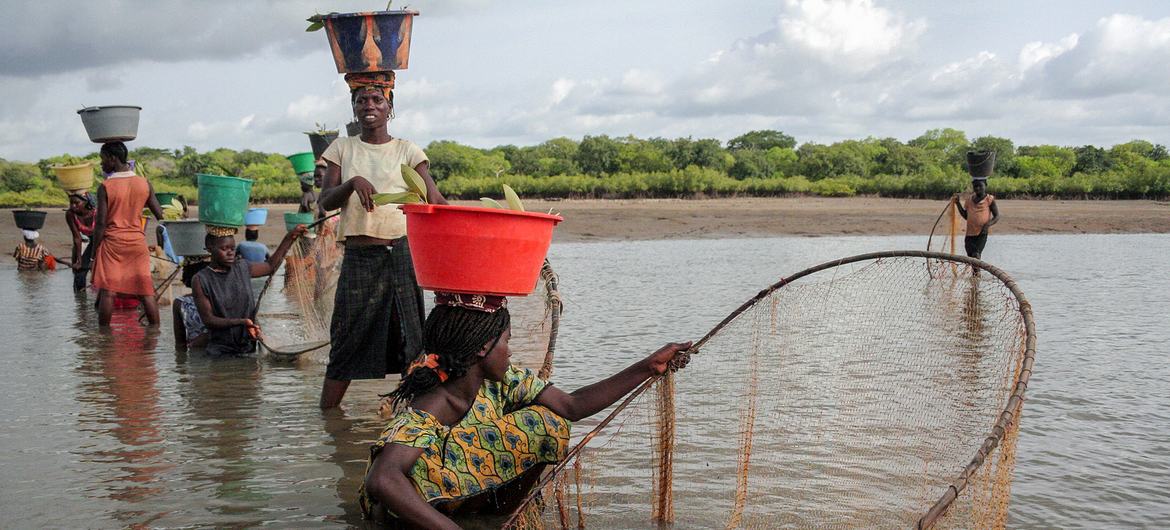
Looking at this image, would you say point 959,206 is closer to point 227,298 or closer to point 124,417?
point 227,298

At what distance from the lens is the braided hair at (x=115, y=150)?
744cm

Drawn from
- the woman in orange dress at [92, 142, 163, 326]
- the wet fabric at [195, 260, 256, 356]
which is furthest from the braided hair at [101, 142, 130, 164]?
the wet fabric at [195, 260, 256, 356]

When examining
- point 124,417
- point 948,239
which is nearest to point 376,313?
point 124,417

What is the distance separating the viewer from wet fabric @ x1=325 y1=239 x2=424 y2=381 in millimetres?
4355

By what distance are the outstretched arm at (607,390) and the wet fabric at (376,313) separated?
4.32 feet

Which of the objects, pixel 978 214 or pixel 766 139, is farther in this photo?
pixel 766 139

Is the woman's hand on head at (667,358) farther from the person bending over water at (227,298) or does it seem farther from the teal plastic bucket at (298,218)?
the teal plastic bucket at (298,218)

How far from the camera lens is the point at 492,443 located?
3.13 m

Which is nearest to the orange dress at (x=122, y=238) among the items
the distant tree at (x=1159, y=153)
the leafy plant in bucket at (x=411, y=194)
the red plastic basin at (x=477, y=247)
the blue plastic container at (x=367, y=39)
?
the blue plastic container at (x=367, y=39)

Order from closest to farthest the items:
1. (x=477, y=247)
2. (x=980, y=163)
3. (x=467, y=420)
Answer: (x=477, y=247) < (x=467, y=420) < (x=980, y=163)

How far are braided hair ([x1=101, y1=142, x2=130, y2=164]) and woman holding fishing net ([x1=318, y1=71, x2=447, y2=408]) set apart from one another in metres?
3.93

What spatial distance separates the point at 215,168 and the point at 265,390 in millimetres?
26057

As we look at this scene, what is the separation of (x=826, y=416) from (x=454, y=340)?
227 centimetres

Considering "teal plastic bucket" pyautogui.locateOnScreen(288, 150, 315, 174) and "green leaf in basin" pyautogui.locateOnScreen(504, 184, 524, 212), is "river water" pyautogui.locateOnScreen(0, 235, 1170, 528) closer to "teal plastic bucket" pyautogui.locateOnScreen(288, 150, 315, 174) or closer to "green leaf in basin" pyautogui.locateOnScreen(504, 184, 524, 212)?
"green leaf in basin" pyautogui.locateOnScreen(504, 184, 524, 212)
